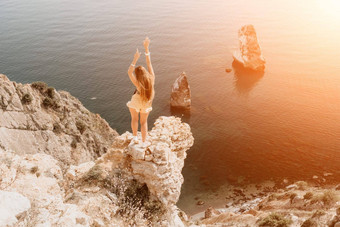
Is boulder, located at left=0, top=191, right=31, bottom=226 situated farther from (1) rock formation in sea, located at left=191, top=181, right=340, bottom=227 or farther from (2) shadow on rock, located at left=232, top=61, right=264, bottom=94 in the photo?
(2) shadow on rock, located at left=232, top=61, right=264, bottom=94

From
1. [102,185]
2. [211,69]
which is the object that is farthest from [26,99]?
[211,69]

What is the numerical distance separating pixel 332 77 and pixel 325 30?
3730cm

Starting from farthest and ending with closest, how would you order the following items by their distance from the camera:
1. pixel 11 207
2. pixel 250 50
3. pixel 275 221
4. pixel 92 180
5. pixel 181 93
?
pixel 250 50
pixel 181 93
pixel 275 221
pixel 92 180
pixel 11 207

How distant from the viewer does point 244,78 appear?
71.4 metres

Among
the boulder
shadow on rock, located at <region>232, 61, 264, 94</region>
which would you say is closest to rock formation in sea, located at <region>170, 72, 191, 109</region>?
shadow on rock, located at <region>232, 61, 264, 94</region>

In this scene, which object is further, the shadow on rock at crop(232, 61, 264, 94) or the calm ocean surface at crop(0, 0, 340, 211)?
the shadow on rock at crop(232, 61, 264, 94)

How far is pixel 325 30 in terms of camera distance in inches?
3752

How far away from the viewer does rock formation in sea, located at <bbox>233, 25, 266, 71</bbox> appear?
7362cm

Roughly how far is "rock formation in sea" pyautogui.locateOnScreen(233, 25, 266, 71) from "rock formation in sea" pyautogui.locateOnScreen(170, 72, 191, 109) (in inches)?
1157

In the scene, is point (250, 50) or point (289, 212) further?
point (250, 50)

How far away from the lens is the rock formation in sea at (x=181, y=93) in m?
53.9

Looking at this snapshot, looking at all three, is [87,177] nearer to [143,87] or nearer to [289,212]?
[143,87]

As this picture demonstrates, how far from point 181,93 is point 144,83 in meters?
44.1

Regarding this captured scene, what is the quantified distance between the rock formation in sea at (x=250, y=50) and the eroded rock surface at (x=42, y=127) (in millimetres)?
55965
